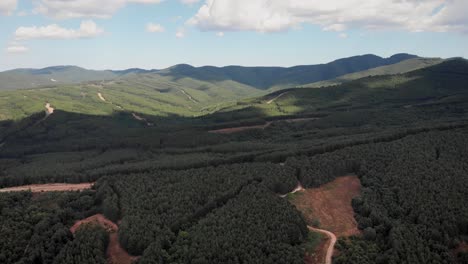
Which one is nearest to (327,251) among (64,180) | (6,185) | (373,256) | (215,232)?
(373,256)

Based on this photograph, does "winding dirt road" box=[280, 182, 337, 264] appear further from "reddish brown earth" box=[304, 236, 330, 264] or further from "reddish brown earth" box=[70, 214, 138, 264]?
"reddish brown earth" box=[70, 214, 138, 264]

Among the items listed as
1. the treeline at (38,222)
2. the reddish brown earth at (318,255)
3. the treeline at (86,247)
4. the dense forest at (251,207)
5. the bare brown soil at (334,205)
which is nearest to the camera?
the treeline at (86,247)

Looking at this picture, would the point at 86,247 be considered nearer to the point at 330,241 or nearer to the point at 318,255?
the point at 318,255

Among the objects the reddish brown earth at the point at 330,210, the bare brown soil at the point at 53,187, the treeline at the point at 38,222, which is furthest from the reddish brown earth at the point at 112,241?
the reddish brown earth at the point at 330,210

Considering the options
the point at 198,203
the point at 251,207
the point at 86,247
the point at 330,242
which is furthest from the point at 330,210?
the point at 86,247

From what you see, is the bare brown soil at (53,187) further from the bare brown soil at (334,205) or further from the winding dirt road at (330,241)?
the winding dirt road at (330,241)
